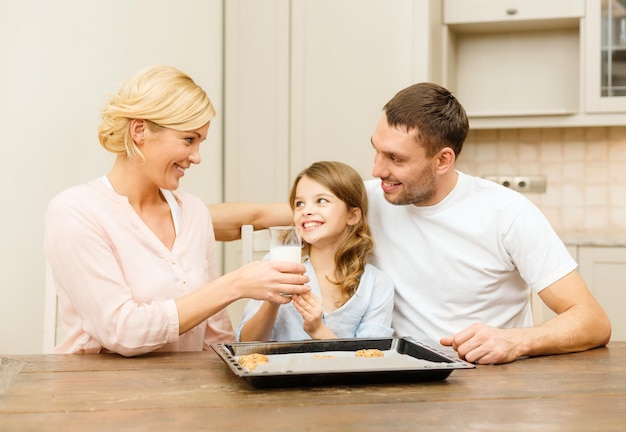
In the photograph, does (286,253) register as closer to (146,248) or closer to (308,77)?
(146,248)

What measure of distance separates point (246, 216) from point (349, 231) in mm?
376

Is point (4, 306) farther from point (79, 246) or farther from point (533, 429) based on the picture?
point (533, 429)

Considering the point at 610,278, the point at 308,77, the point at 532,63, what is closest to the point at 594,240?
the point at 610,278

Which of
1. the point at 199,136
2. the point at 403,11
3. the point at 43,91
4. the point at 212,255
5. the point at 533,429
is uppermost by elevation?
the point at 403,11

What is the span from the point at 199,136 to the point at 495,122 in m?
2.34

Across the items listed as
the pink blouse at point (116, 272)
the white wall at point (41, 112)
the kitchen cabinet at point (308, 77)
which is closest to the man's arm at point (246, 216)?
the pink blouse at point (116, 272)

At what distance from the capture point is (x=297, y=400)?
1.31 m

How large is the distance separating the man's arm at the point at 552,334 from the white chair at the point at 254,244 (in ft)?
1.88

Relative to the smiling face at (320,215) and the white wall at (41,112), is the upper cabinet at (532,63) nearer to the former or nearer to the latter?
the white wall at (41,112)

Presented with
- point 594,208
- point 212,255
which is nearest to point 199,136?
point 212,255

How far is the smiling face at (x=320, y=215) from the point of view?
2.11m

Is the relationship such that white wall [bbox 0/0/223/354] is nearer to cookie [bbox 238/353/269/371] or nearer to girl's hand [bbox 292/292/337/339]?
girl's hand [bbox 292/292/337/339]

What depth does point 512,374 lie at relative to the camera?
1528 millimetres

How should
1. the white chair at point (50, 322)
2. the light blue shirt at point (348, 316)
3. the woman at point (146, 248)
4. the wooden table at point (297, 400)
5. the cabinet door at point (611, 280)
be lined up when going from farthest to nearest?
the cabinet door at point (611, 280) < the light blue shirt at point (348, 316) < the white chair at point (50, 322) < the woman at point (146, 248) < the wooden table at point (297, 400)
